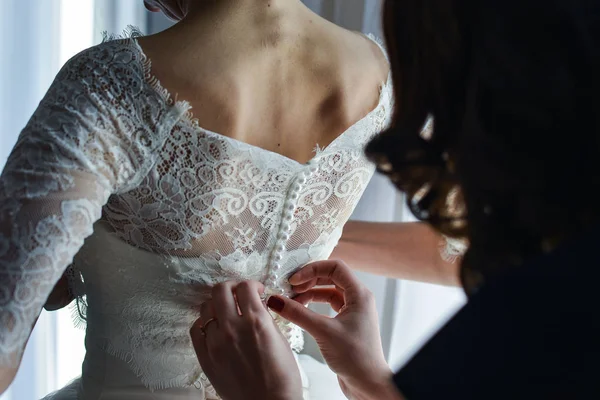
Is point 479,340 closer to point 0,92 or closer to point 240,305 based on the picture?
point 240,305

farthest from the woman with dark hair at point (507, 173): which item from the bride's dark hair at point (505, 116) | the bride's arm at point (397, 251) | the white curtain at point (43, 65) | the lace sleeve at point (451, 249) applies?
the white curtain at point (43, 65)

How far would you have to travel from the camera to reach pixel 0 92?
61.4 inches

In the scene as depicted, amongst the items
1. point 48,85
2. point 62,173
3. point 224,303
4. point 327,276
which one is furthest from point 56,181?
point 48,85

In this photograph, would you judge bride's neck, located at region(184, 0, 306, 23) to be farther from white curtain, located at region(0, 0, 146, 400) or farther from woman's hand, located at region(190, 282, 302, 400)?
white curtain, located at region(0, 0, 146, 400)

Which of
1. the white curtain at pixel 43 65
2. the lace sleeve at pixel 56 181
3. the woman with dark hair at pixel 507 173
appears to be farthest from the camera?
the white curtain at pixel 43 65

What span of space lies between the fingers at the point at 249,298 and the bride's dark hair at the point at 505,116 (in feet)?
0.91

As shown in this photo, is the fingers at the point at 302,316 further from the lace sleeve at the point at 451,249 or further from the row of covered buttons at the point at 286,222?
the lace sleeve at the point at 451,249

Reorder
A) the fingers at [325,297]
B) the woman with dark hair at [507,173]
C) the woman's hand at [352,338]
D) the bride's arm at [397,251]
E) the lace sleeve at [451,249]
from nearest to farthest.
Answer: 1. the woman with dark hair at [507,173]
2. the woman's hand at [352,338]
3. the fingers at [325,297]
4. the lace sleeve at [451,249]
5. the bride's arm at [397,251]

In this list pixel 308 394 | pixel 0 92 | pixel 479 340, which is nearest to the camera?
pixel 479 340

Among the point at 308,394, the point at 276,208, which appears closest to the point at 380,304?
the point at 308,394

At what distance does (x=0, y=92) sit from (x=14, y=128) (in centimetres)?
9

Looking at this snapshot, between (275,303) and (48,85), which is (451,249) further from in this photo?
(48,85)

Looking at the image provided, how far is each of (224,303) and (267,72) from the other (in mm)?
269

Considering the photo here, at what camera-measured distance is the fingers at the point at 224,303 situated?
0.74 meters
